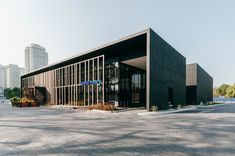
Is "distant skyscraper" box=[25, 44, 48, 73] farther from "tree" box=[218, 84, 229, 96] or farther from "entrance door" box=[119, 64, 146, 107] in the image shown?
Answer: "tree" box=[218, 84, 229, 96]

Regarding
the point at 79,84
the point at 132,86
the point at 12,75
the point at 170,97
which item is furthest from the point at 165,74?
the point at 12,75

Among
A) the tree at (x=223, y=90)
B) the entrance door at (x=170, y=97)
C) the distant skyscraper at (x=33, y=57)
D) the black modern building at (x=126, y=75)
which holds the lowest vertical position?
the tree at (x=223, y=90)

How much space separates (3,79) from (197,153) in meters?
229

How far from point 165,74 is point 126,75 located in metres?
7.73

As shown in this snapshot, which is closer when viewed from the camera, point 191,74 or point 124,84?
point 124,84

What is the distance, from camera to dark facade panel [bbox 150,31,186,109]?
74.0ft

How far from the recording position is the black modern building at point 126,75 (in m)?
24.1

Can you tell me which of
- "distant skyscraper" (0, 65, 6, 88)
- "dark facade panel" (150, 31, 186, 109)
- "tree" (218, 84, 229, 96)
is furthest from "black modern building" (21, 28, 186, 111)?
"distant skyscraper" (0, 65, 6, 88)

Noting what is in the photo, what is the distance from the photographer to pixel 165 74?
26609 mm

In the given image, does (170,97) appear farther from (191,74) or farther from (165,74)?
(191,74)

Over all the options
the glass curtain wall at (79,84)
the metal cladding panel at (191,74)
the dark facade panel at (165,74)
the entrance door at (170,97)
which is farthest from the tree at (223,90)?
the glass curtain wall at (79,84)

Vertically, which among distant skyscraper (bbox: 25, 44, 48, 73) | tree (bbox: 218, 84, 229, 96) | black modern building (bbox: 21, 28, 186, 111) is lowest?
tree (bbox: 218, 84, 229, 96)

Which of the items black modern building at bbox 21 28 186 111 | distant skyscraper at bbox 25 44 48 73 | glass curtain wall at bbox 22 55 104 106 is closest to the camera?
black modern building at bbox 21 28 186 111

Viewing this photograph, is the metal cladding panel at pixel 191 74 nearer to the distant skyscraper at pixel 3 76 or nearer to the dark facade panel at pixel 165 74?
the dark facade panel at pixel 165 74
